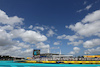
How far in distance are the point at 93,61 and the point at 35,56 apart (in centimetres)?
8398

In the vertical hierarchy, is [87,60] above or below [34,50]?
below

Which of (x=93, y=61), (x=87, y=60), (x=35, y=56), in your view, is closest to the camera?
(x=93, y=61)

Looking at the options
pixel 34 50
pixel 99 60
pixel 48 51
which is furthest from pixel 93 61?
pixel 34 50

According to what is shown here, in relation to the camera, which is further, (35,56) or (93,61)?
(35,56)

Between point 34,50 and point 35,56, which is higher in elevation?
point 34,50

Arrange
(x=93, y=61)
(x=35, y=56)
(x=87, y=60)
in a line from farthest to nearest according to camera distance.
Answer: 1. (x=35, y=56)
2. (x=87, y=60)
3. (x=93, y=61)

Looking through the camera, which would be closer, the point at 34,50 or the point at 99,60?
the point at 99,60

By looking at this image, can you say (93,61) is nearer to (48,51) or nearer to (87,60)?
(87,60)

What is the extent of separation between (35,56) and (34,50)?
914 cm

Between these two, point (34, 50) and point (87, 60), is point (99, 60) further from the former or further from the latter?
point (34, 50)

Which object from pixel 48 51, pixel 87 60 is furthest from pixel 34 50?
pixel 87 60

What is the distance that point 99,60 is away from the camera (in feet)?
311

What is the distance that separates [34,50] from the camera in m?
149

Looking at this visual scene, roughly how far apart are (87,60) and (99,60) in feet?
36.1
